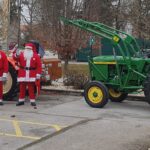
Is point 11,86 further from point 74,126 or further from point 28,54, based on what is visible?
point 74,126

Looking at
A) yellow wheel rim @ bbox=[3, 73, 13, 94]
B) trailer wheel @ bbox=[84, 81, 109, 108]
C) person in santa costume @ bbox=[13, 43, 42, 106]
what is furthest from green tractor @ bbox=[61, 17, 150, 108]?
yellow wheel rim @ bbox=[3, 73, 13, 94]

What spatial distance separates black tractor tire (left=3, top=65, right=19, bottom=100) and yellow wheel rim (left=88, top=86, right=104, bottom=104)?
2108mm

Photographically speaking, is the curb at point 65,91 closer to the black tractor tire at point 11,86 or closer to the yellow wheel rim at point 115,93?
the yellow wheel rim at point 115,93

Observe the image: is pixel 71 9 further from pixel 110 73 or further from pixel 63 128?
pixel 63 128

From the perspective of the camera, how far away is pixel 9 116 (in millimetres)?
10398

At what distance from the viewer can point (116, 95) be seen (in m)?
12.8

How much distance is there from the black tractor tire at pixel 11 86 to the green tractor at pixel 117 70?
1999mm

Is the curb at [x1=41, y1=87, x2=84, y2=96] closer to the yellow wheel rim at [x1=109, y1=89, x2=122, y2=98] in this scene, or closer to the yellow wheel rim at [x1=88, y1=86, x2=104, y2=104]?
the yellow wheel rim at [x1=109, y1=89, x2=122, y2=98]

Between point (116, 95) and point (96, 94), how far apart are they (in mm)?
1168

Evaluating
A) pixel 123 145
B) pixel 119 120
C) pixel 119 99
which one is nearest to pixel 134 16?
pixel 119 99

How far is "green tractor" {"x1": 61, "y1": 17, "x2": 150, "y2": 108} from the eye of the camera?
11625 mm

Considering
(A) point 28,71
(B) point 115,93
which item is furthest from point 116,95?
(A) point 28,71

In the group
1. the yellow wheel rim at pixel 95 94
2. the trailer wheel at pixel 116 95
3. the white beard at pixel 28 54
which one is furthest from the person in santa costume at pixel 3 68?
the trailer wheel at pixel 116 95

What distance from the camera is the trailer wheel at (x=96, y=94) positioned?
11695 mm
